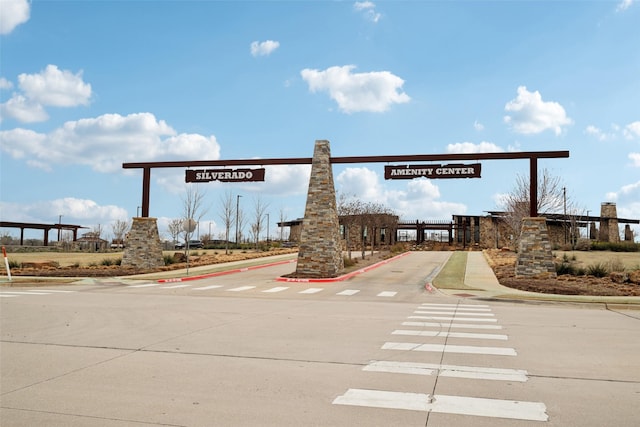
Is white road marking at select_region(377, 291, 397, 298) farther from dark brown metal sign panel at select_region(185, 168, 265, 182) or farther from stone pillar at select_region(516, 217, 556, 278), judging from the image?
dark brown metal sign panel at select_region(185, 168, 265, 182)

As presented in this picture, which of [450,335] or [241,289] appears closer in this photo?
[450,335]

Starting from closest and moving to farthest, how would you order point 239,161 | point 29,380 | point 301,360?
point 29,380
point 301,360
point 239,161

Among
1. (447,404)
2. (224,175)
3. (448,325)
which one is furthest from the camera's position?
(224,175)

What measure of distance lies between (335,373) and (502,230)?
59.1 meters

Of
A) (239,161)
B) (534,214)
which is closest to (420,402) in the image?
(534,214)

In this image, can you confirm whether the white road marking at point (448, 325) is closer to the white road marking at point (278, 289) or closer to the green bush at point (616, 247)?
the white road marking at point (278, 289)

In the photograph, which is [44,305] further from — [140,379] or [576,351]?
[576,351]

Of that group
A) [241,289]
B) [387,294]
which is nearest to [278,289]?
[241,289]

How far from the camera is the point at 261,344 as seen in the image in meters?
8.80

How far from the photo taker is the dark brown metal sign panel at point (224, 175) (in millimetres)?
27578

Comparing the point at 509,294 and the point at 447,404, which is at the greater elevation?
the point at 447,404

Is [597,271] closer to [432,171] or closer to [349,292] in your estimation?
[432,171]

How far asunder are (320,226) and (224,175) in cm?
648

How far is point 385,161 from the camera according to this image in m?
25.8
